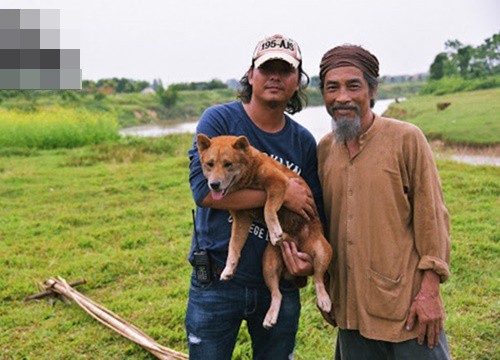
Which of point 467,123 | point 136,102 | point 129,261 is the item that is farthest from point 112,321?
point 136,102

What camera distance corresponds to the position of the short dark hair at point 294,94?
293cm

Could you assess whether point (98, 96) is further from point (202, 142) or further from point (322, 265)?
point (322, 265)

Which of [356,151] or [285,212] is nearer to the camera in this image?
[356,151]

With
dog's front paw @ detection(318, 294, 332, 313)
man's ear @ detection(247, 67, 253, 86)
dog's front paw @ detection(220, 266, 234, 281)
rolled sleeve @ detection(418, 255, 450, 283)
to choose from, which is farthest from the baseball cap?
dog's front paw @ detection(318, 294, 332, 313)

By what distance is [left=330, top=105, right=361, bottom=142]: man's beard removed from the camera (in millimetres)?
2535

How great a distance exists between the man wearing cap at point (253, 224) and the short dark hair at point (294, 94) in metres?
0.11

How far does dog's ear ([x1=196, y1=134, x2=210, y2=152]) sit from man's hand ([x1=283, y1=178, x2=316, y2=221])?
1.81ft

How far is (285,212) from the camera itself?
283cm

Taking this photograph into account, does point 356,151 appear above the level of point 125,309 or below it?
above

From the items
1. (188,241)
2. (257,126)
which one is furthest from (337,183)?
(188,241)

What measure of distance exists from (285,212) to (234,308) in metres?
0.68

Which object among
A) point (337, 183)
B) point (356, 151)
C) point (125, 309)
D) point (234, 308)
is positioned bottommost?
point (125, 309)

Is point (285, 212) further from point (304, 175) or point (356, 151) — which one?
point (356, 151)

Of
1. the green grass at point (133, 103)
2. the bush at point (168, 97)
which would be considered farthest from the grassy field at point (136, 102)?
the bush at point (168, 97)
